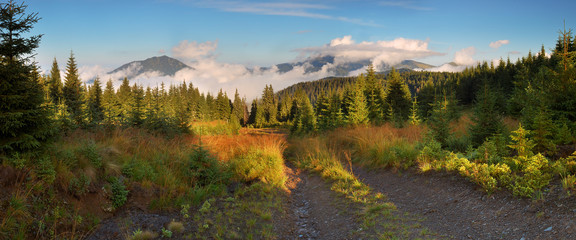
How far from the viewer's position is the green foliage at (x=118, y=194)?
4.92 metres

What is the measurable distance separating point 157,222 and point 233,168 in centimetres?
424

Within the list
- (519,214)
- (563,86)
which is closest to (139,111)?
(519,214)

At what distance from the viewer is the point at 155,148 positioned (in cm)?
796

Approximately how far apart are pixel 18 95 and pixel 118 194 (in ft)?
7.49

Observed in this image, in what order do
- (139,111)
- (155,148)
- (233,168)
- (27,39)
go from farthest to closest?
(139,111) → (233,168) → (155,148) → (27,39)

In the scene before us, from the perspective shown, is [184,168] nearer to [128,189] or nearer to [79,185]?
[128,189]

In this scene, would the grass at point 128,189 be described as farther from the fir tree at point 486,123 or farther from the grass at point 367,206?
the fir tree at point 486,123

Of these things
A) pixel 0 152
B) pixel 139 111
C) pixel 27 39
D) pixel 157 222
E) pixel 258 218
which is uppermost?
pixel 27 39

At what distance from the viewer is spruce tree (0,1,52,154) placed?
176 inches

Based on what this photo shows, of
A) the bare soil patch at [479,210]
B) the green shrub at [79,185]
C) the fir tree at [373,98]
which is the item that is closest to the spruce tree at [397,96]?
the fir tree at [373,98]

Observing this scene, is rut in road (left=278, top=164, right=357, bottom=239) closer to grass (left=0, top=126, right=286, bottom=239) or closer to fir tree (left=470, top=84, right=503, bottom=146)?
grass (left=0, top=126, right=286, bottom=239)

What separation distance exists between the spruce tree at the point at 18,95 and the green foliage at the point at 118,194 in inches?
53.9

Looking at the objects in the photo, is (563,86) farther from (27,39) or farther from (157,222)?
(27,39)

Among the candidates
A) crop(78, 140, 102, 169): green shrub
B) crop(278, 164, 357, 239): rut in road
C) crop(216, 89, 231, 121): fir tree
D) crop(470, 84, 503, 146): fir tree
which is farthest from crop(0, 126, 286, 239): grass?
crop(216, 89, 231, 121): fir tree
